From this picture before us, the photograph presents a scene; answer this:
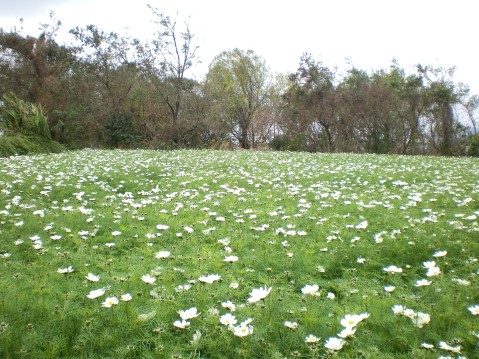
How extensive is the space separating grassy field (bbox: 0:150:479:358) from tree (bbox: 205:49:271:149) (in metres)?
26.8

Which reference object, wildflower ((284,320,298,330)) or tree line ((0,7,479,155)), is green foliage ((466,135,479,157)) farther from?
wildflower ((284,320,298,330))

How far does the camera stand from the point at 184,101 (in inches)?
969

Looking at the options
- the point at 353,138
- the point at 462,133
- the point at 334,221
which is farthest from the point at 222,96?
the point at 334,221

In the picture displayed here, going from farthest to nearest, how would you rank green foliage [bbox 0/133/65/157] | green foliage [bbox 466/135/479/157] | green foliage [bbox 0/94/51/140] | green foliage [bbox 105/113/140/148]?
green foliage [bbox 105/113/140/148]
green foliage [bbox 466/135/479/157]
green foliage [bbox 0/94/51/140]
green foliage [bbox 0/133/65/157]

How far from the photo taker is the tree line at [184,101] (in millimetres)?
22266

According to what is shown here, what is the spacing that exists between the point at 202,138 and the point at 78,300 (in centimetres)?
2359

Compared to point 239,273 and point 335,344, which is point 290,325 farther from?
point 239,273

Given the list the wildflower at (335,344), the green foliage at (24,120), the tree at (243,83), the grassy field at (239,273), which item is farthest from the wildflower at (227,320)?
the tree at (243,83)

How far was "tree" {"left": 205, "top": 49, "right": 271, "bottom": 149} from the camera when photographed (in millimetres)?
33375

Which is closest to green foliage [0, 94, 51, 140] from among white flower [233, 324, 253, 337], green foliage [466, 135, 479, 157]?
white flower [233, 324, 253, 337]

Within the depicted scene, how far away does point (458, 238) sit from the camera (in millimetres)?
3961

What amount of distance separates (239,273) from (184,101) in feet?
73.8

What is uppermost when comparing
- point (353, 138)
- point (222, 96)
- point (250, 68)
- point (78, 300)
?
point (250, 68)

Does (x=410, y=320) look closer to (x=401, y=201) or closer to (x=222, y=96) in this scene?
(x=401, y=201)
